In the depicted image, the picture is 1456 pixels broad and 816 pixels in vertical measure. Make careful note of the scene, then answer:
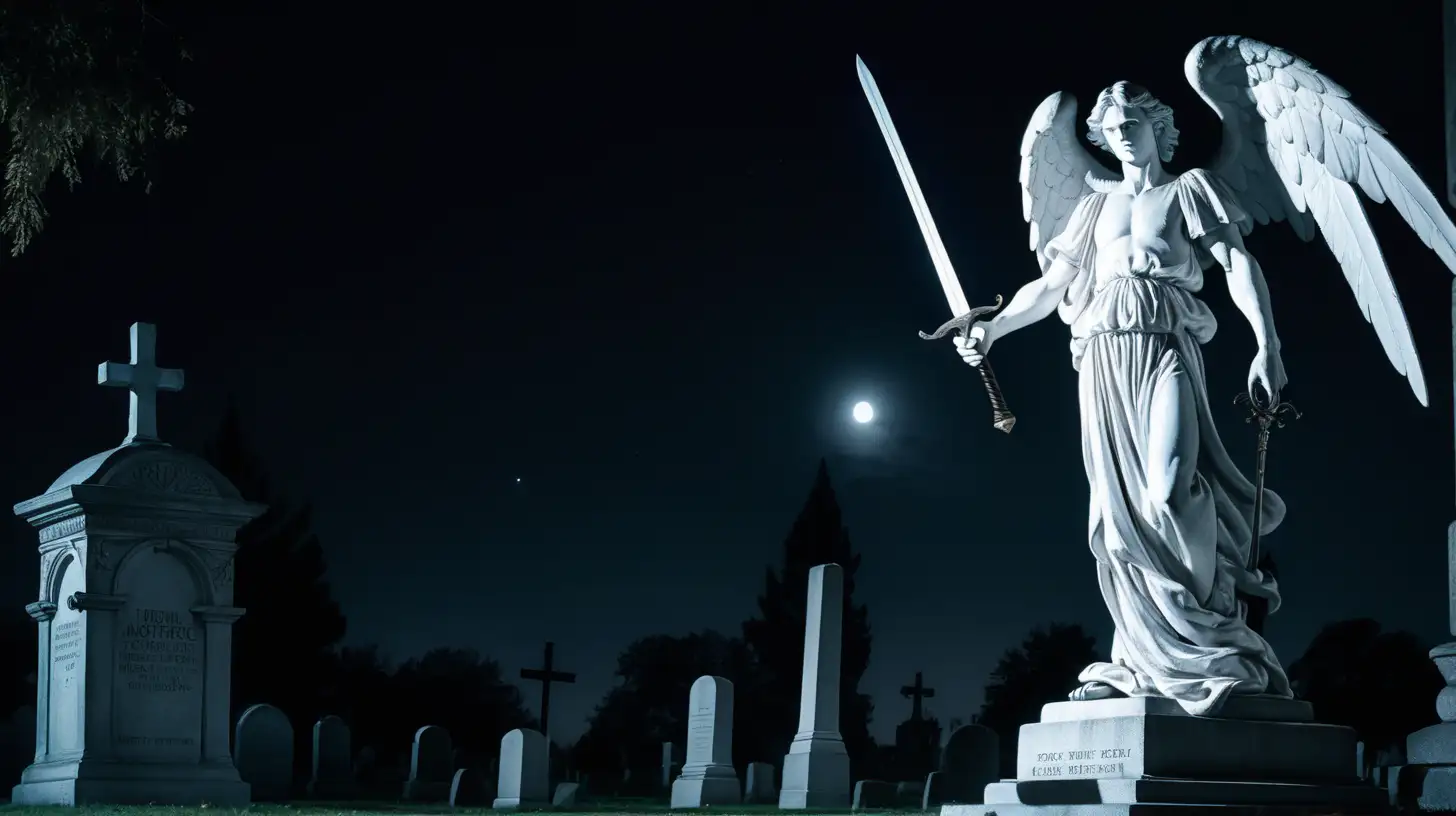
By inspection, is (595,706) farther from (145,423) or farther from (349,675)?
(145,423)

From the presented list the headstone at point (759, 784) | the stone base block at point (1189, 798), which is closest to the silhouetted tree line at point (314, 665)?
the headstone at point (759, 784)

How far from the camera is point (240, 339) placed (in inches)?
1082

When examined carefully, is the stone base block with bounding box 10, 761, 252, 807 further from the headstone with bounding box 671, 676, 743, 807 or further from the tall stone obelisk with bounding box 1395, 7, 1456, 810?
the tall stone obelisk with bounding box 1395, 7, 1456, 810

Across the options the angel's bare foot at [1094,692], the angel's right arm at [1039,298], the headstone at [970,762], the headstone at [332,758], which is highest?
the angel's right arm at [1039,298]

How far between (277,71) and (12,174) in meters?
14.8

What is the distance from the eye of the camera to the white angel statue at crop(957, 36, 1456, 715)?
7.20 meters

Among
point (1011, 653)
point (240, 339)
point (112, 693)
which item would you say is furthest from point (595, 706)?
point (112, 693)

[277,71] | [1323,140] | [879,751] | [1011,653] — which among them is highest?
[277,71]

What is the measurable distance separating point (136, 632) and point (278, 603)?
71.6 ft

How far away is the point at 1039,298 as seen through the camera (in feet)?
26.5

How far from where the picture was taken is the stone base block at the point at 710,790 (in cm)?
1750

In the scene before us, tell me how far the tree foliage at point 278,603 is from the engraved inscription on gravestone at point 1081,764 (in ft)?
93.5

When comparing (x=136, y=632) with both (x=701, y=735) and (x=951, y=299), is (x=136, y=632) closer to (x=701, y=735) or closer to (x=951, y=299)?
(x=701, y=735)

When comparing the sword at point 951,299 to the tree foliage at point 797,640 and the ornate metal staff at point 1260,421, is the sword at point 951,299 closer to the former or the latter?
the ornate metal staff at point 1260,421
